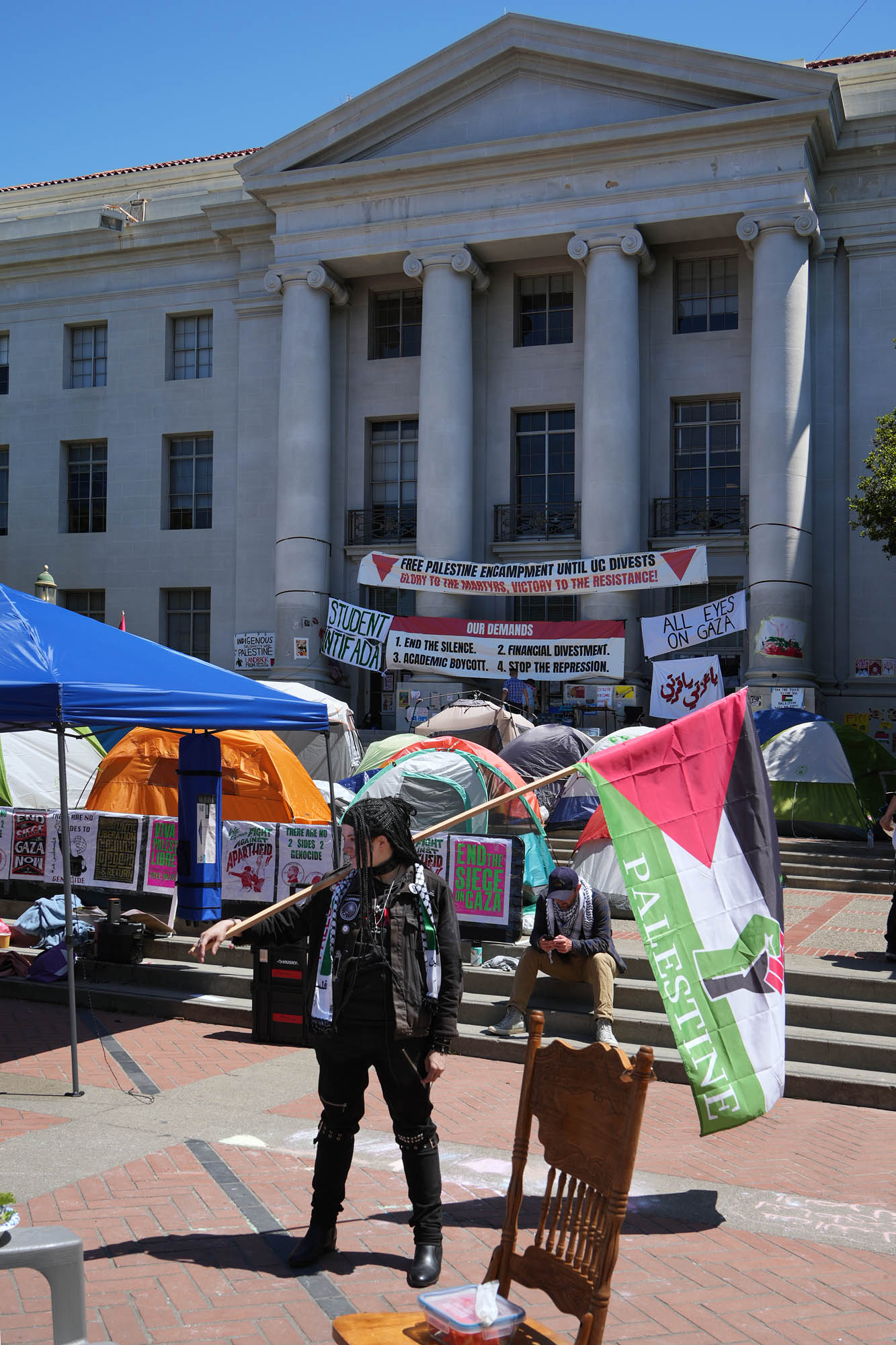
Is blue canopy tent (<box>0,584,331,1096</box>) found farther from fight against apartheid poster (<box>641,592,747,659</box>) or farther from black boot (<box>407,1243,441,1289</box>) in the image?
fight against apartheid poster (<box>641,592,747,659</box>)

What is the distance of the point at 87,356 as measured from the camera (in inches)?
1425

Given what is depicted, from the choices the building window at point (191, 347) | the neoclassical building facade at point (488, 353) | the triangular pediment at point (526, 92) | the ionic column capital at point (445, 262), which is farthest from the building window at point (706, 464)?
the building window at point (191, 347)

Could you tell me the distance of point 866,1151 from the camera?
7.27m

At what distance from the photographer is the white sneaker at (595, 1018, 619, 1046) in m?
9.13

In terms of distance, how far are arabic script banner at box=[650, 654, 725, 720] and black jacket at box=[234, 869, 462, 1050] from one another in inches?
819

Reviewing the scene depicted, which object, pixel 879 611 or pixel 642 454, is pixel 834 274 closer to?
pixel 642 454

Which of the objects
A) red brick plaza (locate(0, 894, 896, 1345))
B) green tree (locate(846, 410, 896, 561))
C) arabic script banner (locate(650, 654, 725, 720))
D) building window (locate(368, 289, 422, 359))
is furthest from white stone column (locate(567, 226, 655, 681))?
red brick plaza (locate(0, 894, 896, 1345))

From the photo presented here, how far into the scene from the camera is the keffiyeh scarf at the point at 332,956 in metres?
5.12

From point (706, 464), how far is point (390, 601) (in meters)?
8.95

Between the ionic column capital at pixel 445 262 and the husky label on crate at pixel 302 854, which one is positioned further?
the ionic column capital at pixel 445 262

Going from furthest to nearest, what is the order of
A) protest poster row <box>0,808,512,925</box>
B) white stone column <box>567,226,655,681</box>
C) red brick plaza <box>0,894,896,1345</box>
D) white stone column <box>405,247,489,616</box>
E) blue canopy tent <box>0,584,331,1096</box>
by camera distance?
1. white stone column <box>405,247,489,616</box>
2. white stone column <box>567,226,655,681</box>
3. protest poster row <box>0,808,512,925</box>
4. blue canopy tent <box>0,584,331,1096</box>
5. red brick plaza <box>0,894,896,1345</box>

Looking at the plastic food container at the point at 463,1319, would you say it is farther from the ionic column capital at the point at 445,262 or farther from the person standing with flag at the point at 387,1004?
the ionic column capital at the point at 445,262

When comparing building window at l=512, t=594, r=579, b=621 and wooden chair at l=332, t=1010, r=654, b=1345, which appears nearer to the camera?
wooden chair at l=332, t=1010, r=654, b=1345

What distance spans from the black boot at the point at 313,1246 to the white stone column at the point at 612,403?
23.6 meters
